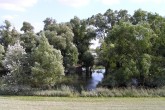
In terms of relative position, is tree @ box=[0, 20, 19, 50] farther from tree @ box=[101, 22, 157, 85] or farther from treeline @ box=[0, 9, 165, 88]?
tree @ box=[101, 22, 157, 85]

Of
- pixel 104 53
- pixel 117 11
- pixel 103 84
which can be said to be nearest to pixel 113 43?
pixel 104 53

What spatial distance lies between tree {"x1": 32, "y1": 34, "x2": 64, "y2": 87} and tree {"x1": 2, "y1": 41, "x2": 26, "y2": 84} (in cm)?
193

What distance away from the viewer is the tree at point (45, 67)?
141 feet

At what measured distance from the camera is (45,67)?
142ft

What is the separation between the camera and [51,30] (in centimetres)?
6250

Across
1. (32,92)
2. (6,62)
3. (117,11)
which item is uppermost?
(117,11)

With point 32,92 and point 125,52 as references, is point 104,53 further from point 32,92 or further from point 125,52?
point 32,92

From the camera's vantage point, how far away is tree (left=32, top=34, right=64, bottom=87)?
42844mm

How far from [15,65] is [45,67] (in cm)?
383

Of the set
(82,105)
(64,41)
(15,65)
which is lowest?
(82,105)

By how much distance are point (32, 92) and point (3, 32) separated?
96.4 ft

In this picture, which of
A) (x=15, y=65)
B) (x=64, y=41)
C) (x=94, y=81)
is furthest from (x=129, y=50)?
(x=94, y=81)

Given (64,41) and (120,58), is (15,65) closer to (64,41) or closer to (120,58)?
(120,58)

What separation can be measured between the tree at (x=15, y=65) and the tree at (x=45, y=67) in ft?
6.35
